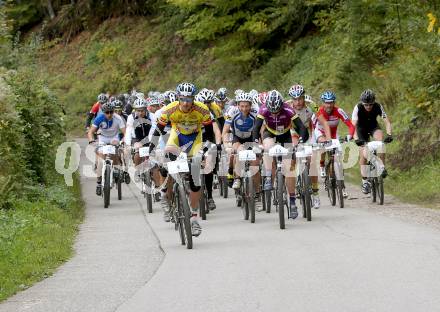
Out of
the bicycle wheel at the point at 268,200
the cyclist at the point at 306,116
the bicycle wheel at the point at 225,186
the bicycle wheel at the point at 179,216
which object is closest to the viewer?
the bicycle wheel at the point at 179,216

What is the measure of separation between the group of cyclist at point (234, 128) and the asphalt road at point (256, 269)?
755mm

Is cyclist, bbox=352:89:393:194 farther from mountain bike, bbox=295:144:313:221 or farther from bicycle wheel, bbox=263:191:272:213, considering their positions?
mountain bike, bbox=295:144:313:221

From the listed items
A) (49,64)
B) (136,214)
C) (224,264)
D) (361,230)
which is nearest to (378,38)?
(136,214)

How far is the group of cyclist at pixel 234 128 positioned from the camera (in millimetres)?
13430

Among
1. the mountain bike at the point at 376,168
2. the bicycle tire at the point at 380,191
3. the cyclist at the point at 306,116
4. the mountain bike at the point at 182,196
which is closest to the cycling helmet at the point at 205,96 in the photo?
the cyclist at the point at 306,116

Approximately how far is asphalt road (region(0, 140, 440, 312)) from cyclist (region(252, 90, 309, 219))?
0.61 meters

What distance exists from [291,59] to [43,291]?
30.0 m

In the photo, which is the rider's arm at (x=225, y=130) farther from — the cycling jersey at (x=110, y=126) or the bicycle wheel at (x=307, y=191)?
the cycling jersey at (x=110, y=126)

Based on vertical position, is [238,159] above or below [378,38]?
below

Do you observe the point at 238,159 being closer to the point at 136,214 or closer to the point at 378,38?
the point at 136,214

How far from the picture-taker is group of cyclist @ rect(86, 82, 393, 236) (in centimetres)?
1343

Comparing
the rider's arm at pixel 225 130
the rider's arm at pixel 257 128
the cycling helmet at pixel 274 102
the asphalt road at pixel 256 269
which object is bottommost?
the asphalt road at pixel 256 269

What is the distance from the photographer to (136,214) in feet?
57.0

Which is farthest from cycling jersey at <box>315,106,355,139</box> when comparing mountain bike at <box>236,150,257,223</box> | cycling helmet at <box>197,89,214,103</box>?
mountain bike at <box>236,150,257,223</box>
